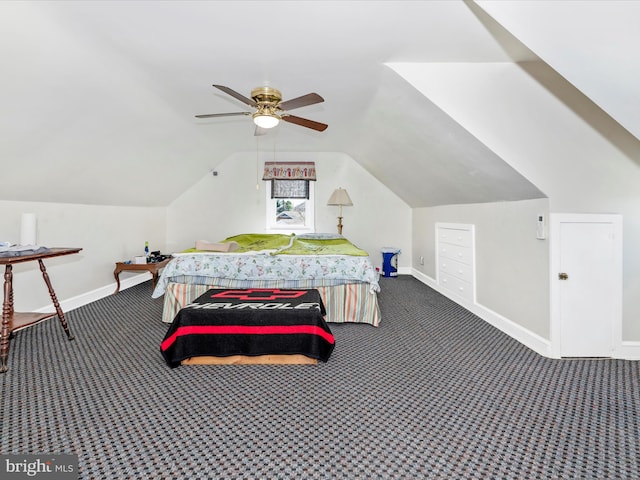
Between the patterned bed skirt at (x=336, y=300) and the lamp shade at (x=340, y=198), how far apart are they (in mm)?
2341

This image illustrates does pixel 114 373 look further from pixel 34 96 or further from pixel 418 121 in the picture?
pixel 418 121

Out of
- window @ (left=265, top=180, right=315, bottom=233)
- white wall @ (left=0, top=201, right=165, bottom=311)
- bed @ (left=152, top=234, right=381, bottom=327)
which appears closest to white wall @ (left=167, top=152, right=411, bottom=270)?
window @ (left=265, top=180, right=315, bottom=233)

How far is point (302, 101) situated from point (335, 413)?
6.84ft

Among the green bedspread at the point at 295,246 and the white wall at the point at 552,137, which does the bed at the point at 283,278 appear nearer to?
the green bedspread at the point at 295,246

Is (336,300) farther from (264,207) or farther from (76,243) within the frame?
(76,243)

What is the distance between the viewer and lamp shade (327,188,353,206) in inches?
206

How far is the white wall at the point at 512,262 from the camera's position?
8.24 feet

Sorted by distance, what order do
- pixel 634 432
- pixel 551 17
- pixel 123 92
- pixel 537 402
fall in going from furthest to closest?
pixel 123 92 < pixel 537 402 < pixel 634 432 < pixel 551 17

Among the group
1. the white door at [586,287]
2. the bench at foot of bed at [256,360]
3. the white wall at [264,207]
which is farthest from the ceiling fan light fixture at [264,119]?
the white wall at [264,207]

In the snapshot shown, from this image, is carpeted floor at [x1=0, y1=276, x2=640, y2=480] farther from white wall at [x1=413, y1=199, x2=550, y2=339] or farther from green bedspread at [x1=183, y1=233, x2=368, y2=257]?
green bedspread at [x1=183, y1=233, x2=368, y2=257]

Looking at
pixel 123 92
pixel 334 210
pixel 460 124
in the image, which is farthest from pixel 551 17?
pixel 334 210

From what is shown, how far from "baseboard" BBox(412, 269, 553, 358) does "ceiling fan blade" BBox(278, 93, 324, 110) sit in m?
2.56

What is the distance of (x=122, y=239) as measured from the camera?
446 centimetres

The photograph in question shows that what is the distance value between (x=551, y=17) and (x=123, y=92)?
2.92 m
